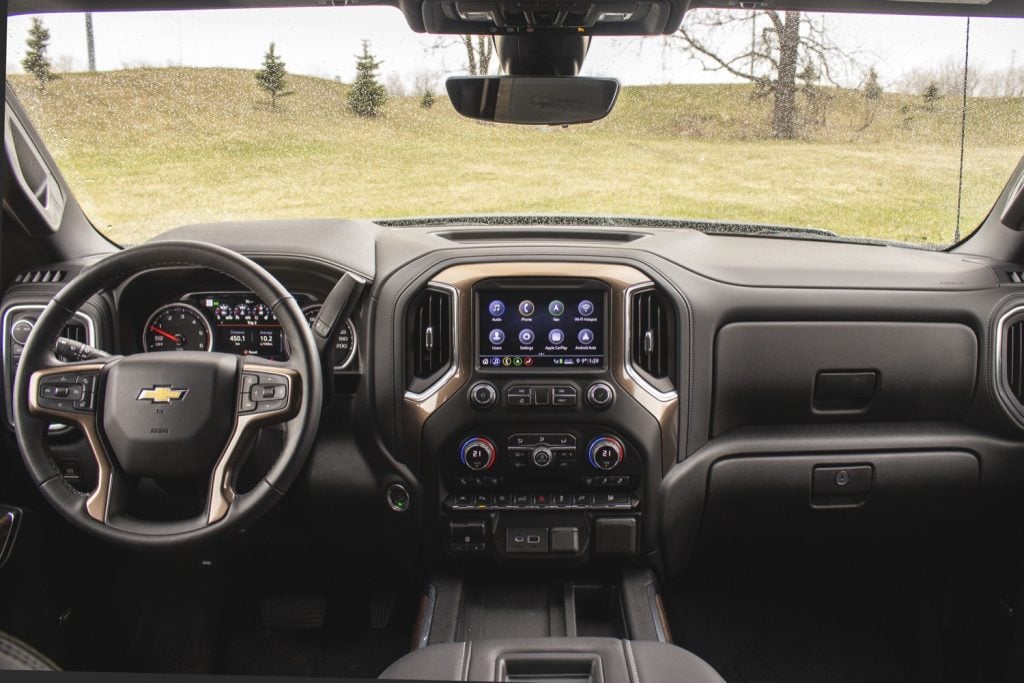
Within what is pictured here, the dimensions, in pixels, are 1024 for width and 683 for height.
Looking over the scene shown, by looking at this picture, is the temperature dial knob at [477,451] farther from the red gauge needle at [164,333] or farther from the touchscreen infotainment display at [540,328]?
the red gauge needle at [164,333]

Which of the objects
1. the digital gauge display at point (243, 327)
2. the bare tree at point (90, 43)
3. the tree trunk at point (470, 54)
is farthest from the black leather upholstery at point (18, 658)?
the bare tree at point (90, 43)

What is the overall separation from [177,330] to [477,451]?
0.91 metres

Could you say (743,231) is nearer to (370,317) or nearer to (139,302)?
(370,317)

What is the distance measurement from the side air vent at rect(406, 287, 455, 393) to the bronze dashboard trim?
2 centimetres

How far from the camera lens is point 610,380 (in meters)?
2.23

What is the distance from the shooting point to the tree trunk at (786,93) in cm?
262

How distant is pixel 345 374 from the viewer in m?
2.28

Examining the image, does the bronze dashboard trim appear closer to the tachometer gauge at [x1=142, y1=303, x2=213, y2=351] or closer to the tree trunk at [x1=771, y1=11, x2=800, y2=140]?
the tachometer gauge at [x1=142, y1=303, x2=213, y2=351]

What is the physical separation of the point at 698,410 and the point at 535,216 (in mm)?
828

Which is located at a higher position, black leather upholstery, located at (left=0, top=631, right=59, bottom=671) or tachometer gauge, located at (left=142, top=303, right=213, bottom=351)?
tachometer gauge, located at (left=142, top=303, right=213, bottom=351)

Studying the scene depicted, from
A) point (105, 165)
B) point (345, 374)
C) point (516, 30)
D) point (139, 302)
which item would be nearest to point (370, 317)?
point (345, 374)

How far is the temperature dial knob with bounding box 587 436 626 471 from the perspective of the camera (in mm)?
2277

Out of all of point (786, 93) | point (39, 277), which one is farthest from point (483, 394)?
point (786, 93)

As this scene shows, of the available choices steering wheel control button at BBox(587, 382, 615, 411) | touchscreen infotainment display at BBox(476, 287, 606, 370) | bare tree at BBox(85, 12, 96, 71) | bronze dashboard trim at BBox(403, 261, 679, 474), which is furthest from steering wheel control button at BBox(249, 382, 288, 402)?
bare tree at BBox(85, 12, 96, 71)
